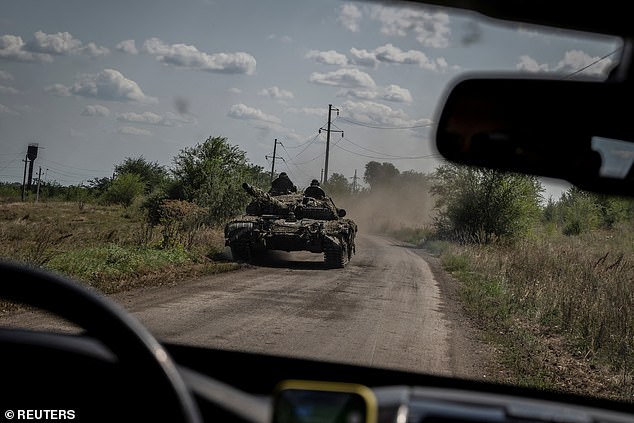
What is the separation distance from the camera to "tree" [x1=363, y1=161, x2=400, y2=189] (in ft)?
157

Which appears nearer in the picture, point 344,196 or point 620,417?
point 620,417

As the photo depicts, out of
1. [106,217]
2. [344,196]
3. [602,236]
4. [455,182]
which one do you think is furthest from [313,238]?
[344,196]

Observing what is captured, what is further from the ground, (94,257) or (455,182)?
(455,182)

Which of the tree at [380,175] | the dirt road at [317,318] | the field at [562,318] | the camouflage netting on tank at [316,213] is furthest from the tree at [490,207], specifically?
the tree at [380,175]

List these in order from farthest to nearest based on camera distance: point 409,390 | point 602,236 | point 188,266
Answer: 1. point 602,236
2. point 188,266
3. point 409,390

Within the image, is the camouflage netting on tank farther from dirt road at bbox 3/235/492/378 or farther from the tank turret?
dirt road at bbox 3/235/492/378

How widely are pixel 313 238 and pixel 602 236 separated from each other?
24.3ft

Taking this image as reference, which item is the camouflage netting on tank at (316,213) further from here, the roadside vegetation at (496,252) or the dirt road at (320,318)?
the dirt road at (320,318)

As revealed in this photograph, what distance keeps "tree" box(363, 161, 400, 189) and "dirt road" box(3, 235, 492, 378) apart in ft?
103

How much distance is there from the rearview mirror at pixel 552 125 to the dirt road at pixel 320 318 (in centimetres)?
518

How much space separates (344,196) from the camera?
52.2 meters

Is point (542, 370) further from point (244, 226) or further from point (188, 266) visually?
point (244, 226)

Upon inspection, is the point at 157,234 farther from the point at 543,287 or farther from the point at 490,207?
the point at 543,287

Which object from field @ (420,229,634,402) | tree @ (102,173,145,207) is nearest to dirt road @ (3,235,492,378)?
field @ (420,229,634,402)
